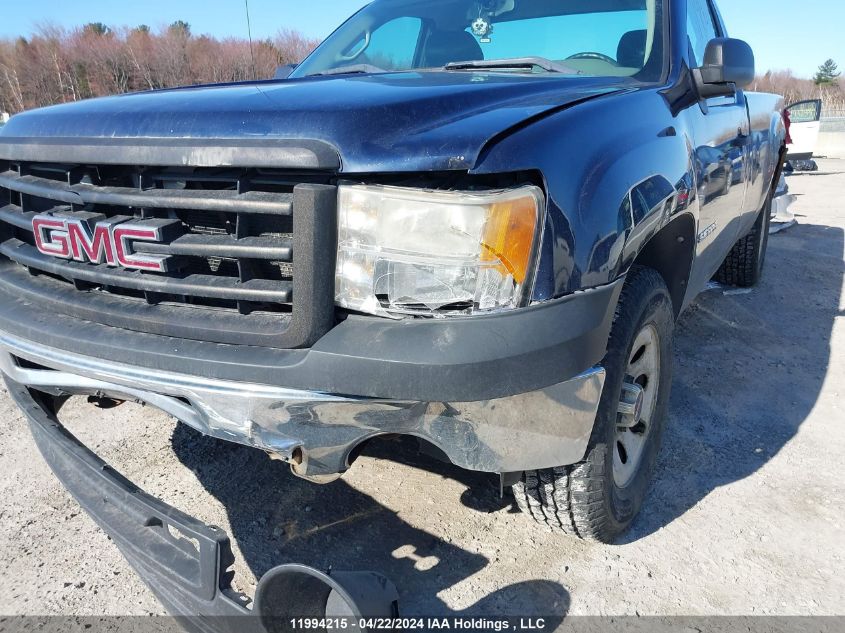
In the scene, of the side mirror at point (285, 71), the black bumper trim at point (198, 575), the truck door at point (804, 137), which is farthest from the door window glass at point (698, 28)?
the truck door at point (804, 137)

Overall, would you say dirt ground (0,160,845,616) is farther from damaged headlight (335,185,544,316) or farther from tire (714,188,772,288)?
tire (714,188,772,288)

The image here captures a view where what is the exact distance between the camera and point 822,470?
265 centimetres

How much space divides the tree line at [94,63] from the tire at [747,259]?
Result: 43.1 feet

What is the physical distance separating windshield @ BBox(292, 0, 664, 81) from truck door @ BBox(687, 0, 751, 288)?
296 millimetres

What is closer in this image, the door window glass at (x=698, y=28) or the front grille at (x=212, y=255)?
the front grille at (x=212, y=255)

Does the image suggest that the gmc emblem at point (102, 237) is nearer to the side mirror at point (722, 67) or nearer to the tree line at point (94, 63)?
the side mirror at point (722, 67)

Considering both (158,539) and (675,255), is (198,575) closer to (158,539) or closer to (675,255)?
(158,539)

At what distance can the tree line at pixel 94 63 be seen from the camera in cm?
2059

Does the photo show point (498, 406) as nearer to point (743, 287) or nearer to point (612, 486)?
point (612, 486)

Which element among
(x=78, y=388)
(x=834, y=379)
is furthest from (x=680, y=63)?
(x=78, y=388)

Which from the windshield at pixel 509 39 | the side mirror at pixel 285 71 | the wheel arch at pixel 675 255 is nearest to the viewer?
the wheel arch at pixel 675 255

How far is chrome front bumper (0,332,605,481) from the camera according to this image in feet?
4.86

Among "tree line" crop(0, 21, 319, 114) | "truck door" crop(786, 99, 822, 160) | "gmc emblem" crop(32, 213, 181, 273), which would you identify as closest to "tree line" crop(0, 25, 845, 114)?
"tree line" crop(0, 21, 319, 114)

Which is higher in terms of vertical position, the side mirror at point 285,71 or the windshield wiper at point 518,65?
the windshield wiper at point 518,65
